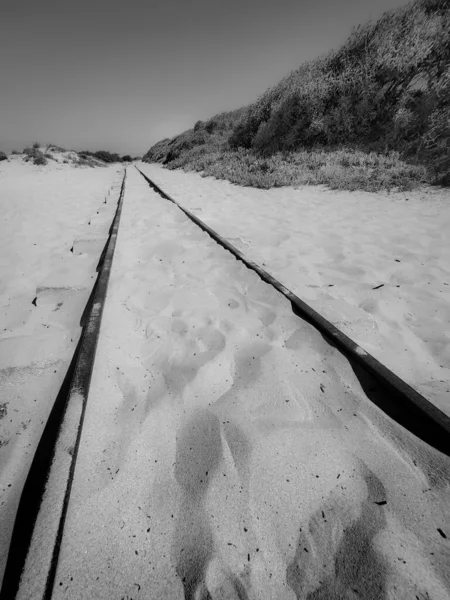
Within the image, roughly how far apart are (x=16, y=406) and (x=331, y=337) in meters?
1.96

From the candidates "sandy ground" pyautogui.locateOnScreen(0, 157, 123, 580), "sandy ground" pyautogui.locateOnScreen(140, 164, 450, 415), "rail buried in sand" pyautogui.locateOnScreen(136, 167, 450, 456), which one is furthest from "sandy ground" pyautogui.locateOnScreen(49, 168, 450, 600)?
"sandy ground" pyautogui.locateOnScreen(140, 164, 450, 415)

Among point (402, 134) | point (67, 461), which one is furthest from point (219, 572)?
point (402, 134)

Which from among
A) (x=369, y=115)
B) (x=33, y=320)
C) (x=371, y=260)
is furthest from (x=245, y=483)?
(x=369, y=115)

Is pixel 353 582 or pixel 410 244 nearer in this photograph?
pixel 353 582

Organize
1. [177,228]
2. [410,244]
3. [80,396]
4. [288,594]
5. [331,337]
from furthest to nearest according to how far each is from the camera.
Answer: [177,228]
[410,244]
[331,337]
[80,396]
[288,594]

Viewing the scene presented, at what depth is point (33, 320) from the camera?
2.17 metres

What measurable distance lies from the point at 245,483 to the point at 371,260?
9.50 ft

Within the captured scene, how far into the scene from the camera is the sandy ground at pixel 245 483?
887 millimetres

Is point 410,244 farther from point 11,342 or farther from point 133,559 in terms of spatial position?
point 11,342

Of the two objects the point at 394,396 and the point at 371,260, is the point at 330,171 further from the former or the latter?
the point at 394,396

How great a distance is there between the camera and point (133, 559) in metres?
0.93

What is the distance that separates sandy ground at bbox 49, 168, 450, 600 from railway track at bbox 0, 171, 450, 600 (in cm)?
7

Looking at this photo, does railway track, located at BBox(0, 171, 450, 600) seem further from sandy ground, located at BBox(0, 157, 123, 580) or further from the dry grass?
the dry grass

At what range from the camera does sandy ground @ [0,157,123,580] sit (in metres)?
1.26
